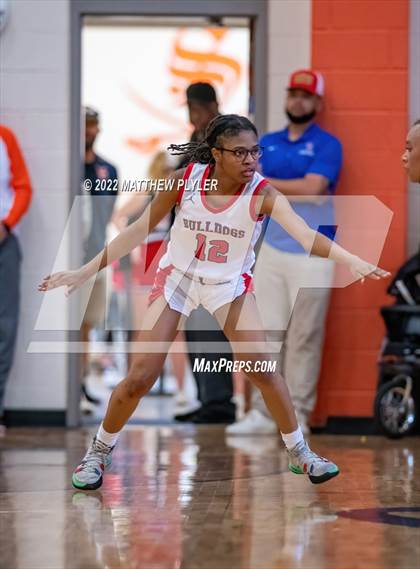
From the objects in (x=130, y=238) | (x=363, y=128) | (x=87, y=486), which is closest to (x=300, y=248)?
(x=363, y=128)

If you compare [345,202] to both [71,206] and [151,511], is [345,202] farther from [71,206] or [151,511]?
[151,511]

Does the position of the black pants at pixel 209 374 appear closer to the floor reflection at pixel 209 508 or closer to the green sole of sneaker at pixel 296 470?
the floor reflection at pixel 209 508

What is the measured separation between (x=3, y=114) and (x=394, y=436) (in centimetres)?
331

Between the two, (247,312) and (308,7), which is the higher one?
(308,7)

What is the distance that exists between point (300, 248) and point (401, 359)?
3.09ft

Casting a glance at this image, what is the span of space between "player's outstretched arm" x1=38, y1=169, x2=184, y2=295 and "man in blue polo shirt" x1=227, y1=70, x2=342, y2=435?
2065mm

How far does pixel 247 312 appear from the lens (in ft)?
18.7

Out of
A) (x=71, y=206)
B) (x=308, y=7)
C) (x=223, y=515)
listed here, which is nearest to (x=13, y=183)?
(x=71, y=206)

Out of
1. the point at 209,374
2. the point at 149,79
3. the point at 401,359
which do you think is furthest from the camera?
the point at 149,79

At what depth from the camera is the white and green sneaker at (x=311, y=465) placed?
5750 millimetres

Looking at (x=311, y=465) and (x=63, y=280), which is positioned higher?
(x=63, y=280)

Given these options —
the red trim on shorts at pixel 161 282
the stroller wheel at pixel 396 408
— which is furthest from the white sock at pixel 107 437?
the stroller wheel at pixel 396 408

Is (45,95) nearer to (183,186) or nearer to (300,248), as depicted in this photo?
(300,248)

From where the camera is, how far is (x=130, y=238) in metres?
5.77
